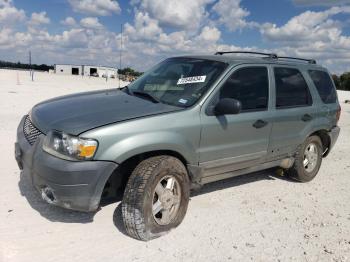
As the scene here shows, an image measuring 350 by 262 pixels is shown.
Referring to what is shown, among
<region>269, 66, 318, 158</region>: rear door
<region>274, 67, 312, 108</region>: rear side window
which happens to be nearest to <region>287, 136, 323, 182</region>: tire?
<region>269, 66, 318, 158</region>: rear door

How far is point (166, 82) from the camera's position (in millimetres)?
4695

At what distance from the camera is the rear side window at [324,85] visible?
599 cm

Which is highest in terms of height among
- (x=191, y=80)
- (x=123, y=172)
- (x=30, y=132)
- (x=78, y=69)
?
(x=191, y=80)

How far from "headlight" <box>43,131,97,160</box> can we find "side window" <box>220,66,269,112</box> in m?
1.75

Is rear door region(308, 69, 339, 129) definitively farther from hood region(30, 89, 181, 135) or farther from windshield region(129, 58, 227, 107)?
hood region(30, 89, 181, 135)

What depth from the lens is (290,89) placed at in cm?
538

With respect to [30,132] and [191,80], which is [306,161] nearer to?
[191,80]

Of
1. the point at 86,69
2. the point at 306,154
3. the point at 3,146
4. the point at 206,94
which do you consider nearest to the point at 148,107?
the point at 206,94

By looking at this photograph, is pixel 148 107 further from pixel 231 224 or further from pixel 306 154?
pixel 306 154

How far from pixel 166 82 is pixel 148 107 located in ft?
2.66

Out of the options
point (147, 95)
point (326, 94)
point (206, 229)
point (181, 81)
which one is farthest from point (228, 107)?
point (326, 94)

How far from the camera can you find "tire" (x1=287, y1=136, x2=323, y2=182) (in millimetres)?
5828

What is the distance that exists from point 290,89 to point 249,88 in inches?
38.8

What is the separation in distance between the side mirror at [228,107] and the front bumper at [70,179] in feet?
4.54
